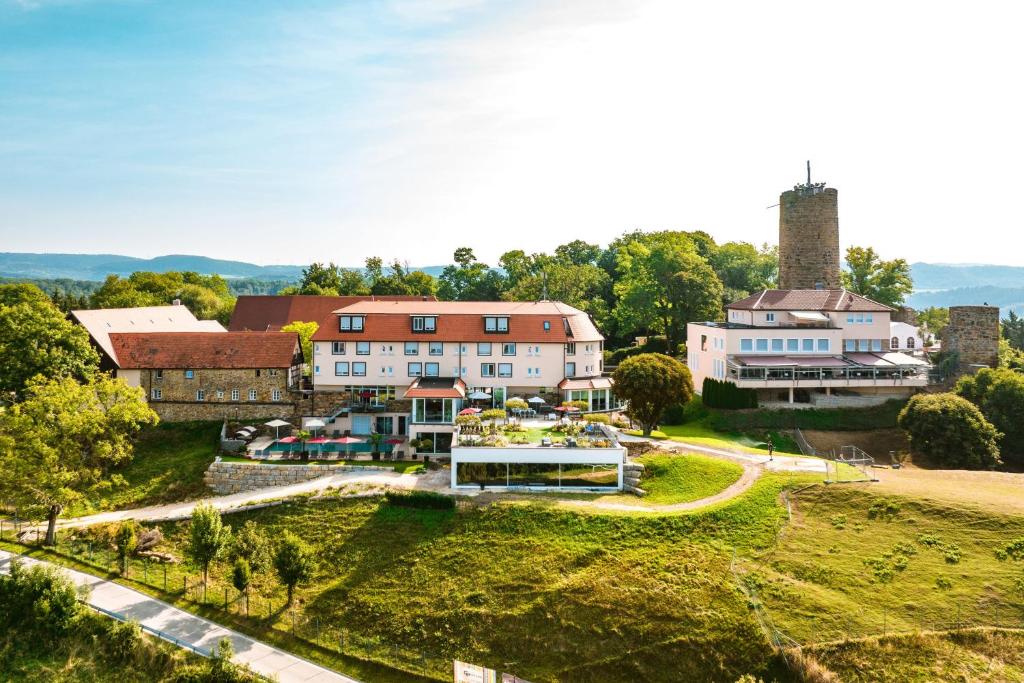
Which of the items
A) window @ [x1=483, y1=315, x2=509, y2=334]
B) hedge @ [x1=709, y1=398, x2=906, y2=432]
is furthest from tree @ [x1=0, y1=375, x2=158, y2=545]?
hedge @ [x1=709, y1=398, x2=906, y2=432]

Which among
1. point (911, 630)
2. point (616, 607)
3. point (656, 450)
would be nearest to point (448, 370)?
point (656, 450)

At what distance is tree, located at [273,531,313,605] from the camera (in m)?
26.9

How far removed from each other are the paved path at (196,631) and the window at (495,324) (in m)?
24.9

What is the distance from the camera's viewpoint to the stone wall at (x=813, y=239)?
2404 inches

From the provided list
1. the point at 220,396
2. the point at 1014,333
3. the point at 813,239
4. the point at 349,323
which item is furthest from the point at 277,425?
the point at 1014,333

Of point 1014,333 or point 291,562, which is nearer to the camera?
point 291,562

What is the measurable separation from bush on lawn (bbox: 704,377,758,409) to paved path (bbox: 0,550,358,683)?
32.4 meters

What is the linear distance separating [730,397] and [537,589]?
87.4 feet

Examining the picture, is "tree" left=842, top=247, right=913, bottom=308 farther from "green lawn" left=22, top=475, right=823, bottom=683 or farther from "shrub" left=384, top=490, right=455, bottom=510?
"shrub" left=384, top=490, right=455, bottom=510

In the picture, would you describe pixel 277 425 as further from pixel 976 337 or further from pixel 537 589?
pixel 976 337

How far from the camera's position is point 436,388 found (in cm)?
4259

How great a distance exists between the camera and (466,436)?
3572 centimetres

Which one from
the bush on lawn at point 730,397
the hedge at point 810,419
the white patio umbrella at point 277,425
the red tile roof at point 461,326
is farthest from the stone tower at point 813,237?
the white patio umbrella at point 277,425

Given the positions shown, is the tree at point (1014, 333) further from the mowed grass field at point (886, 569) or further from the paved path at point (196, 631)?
the paved path at point (196, 631)
